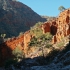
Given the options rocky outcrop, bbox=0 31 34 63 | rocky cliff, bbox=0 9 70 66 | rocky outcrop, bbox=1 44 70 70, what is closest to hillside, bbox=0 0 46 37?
rocky outcrop, bbox=0 31 34 63

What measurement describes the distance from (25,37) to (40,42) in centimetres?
2511

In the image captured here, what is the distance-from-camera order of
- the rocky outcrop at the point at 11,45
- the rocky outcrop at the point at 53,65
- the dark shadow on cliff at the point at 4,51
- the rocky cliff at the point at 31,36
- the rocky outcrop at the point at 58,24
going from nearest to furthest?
1. the rocky outcrop at the point at 53,65
2. the rocky outcrop at the point at 58,24
3. the rocky cliff at the point at 31,36
4. the rocky outcrop at the point at 11,45
5. the dark shadow on cliff at the point at 4,51

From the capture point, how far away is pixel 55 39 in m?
65.2

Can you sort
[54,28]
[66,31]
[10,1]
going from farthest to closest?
[10,1] → [54,28] → [66,31]

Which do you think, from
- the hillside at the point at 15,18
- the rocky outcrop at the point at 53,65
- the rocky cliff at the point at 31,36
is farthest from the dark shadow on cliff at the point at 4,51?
the rocky outcrop at the point at 53,65

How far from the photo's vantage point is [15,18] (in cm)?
13750

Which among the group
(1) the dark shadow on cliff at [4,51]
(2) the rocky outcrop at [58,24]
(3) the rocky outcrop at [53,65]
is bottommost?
(1) the dark shadow on cliff at [4,51]

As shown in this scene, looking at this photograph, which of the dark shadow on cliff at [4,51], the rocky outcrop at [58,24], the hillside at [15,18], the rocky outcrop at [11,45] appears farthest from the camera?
the hillside at [15,18]

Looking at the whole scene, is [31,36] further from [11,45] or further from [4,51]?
[4,51]

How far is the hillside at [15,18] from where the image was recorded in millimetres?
123375

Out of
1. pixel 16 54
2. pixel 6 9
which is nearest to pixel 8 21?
pixel 6 9

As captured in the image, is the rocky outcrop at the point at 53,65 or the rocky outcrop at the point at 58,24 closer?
the rocky outcrop at the point at 53,65

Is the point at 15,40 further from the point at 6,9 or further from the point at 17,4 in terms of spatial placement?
the point at 17,4

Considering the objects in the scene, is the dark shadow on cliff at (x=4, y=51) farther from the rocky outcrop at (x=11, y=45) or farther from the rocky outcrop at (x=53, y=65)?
the rocky outcrop at (x=53, y=65)
